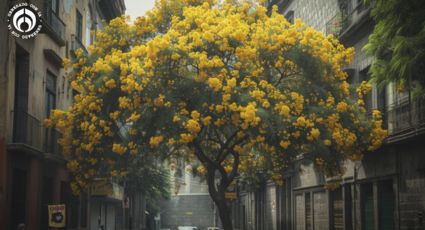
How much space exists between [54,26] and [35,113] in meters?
4.03

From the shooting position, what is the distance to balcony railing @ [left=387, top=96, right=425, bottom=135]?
1975 centimetres

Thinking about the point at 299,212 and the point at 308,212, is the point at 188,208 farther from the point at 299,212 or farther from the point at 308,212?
the point at 308,212

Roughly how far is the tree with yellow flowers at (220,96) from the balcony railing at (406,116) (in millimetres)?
539

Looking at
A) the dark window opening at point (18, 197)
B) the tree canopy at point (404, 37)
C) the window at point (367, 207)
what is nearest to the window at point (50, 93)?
the dark window opening at point (18, 197)

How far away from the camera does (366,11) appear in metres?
24.7

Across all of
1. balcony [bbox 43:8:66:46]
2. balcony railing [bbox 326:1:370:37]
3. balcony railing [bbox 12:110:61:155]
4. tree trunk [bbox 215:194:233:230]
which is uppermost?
balcony railing [bbox 326:1:370:37]

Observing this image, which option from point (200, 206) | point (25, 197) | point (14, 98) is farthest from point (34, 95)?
point (200, 206)

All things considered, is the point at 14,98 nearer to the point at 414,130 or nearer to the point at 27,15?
the point at 27,15

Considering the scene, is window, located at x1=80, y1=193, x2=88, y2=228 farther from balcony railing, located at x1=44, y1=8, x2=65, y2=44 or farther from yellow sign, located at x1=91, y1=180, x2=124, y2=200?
balcony railing, located at x1=44, y1=8, x2=65, y2=44

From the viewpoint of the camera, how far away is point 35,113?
23.8 m

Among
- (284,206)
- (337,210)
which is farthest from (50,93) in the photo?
(284,206)

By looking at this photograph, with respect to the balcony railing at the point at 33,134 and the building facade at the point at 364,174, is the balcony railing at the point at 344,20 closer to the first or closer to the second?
the building facade at the point at 364,174

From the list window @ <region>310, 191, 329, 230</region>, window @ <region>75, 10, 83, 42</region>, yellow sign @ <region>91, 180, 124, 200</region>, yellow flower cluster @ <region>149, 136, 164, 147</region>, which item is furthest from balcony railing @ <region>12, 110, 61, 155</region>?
window @ <region>310, 191, 329, 230</region>

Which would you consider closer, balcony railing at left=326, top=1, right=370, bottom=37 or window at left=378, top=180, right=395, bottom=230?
window at left=378, top=180, right=395, bottom=230
